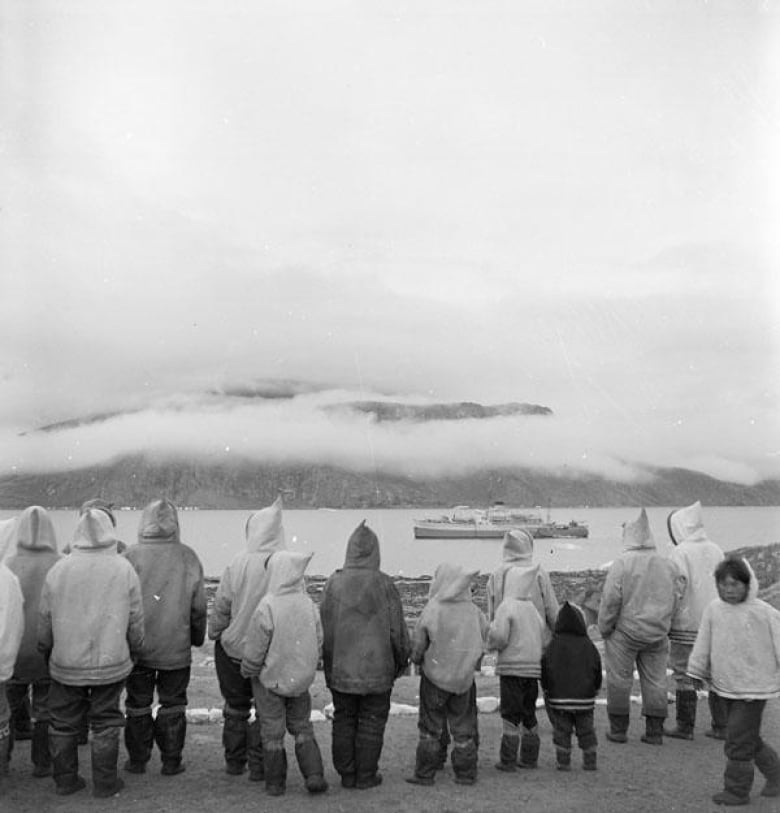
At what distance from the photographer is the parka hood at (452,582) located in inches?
254

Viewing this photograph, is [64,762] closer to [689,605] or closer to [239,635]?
[239,635]

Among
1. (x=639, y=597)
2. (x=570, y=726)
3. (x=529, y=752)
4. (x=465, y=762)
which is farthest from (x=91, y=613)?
A: (x=639, y=597)

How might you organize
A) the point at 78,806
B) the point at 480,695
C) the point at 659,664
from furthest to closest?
the point at 480,695 → the point at 659,664 → the point at 78,806

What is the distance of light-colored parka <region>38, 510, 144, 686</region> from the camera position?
19.2 ft

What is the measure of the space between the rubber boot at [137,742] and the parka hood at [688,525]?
16.9 feet

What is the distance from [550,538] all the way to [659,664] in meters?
112

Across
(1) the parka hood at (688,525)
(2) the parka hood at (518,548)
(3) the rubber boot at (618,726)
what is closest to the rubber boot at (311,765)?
(2) the parka hood at (518,548)

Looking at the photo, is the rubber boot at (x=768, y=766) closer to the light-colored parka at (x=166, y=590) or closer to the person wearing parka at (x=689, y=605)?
the person wearing parka at (x=689, y=605)

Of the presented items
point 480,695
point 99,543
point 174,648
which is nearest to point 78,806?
point 174,648

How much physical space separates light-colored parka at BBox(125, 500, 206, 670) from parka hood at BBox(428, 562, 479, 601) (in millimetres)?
1838

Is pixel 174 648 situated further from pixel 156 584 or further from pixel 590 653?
pixel 590 653

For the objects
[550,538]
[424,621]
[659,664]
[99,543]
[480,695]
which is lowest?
[550,538]

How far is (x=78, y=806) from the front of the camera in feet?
18.5

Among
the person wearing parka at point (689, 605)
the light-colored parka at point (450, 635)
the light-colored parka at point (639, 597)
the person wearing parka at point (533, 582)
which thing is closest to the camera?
the light-colored parka at point (450, 635)
